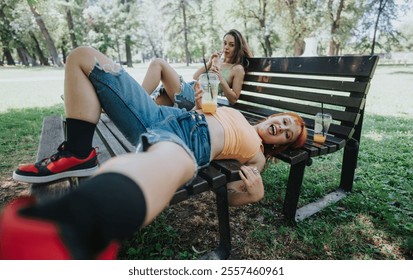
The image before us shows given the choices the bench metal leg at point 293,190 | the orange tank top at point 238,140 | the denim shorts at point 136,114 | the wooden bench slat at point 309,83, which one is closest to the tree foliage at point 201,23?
the wooden bench slat at point 309,83

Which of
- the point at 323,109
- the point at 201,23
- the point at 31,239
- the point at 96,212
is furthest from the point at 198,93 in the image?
the point at 201,23

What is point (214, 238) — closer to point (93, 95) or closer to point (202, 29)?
point (93, 95)

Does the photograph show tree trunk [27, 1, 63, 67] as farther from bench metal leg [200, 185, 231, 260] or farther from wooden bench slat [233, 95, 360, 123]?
bench metal leg [200, 185, 231, 260]

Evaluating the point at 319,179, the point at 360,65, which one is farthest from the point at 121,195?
the point at 319,179

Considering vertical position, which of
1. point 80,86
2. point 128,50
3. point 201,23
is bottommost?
point 80,86

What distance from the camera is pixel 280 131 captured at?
2.18 metres

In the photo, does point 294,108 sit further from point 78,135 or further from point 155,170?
point 155,170

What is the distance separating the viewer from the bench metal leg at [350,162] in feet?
8.99

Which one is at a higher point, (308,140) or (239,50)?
(239,50)

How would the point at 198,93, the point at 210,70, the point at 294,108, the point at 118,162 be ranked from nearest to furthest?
the point at 118,162, the point at 198,93, the point at 294,108, the point at 210,70

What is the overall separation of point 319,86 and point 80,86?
2161 millimetres

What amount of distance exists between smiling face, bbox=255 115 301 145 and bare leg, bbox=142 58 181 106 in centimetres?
104

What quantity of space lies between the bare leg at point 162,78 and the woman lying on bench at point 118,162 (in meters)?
0.86

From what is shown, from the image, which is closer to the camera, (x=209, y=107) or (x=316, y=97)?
(x=209, y=107)
